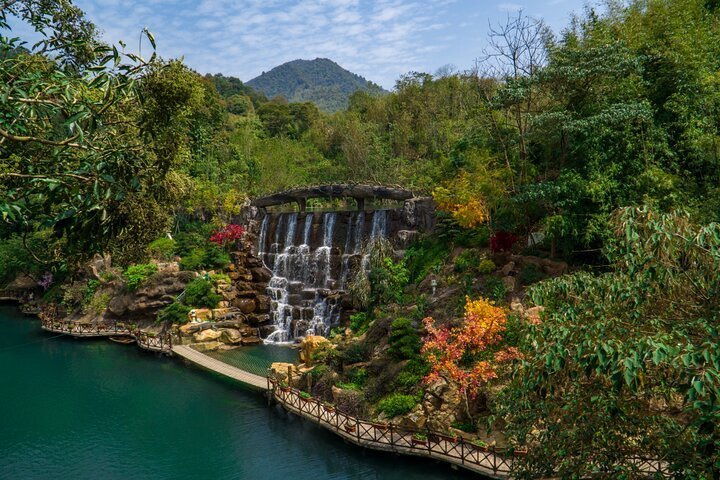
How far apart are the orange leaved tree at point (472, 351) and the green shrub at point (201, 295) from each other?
17.4 m

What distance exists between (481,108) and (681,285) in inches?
798

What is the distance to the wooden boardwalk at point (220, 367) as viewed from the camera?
2186cm

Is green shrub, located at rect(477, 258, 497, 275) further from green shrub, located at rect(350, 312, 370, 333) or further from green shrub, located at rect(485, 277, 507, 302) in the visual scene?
green shrub, located at rect(350, 312, 370, 333)

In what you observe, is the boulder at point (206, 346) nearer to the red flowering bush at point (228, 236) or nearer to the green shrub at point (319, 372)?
the green shrub at point (319, 372)

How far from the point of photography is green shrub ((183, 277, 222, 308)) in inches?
1203

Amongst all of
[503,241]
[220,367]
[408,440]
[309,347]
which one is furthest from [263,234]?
[408,440]

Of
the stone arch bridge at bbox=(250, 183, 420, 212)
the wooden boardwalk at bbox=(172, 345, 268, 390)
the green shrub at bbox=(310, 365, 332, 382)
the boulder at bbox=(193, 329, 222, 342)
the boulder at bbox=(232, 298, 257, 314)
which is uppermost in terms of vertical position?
the stone arch bridge at bbox=(250, 183, 420, 212)

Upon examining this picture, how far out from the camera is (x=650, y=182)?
17828 mm

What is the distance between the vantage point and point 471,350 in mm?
16828

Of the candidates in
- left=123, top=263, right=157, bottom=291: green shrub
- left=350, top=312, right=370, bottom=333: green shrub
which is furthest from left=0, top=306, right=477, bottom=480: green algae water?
left=123, top=263, right=157, bottom=291: green shrub

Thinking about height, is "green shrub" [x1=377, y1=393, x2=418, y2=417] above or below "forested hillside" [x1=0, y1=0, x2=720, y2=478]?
below

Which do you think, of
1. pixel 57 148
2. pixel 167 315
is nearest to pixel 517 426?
pixel 57 148

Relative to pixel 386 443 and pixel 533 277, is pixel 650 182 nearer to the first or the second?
pixel 533 277

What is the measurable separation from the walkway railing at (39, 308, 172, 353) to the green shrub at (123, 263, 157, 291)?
258 cm
